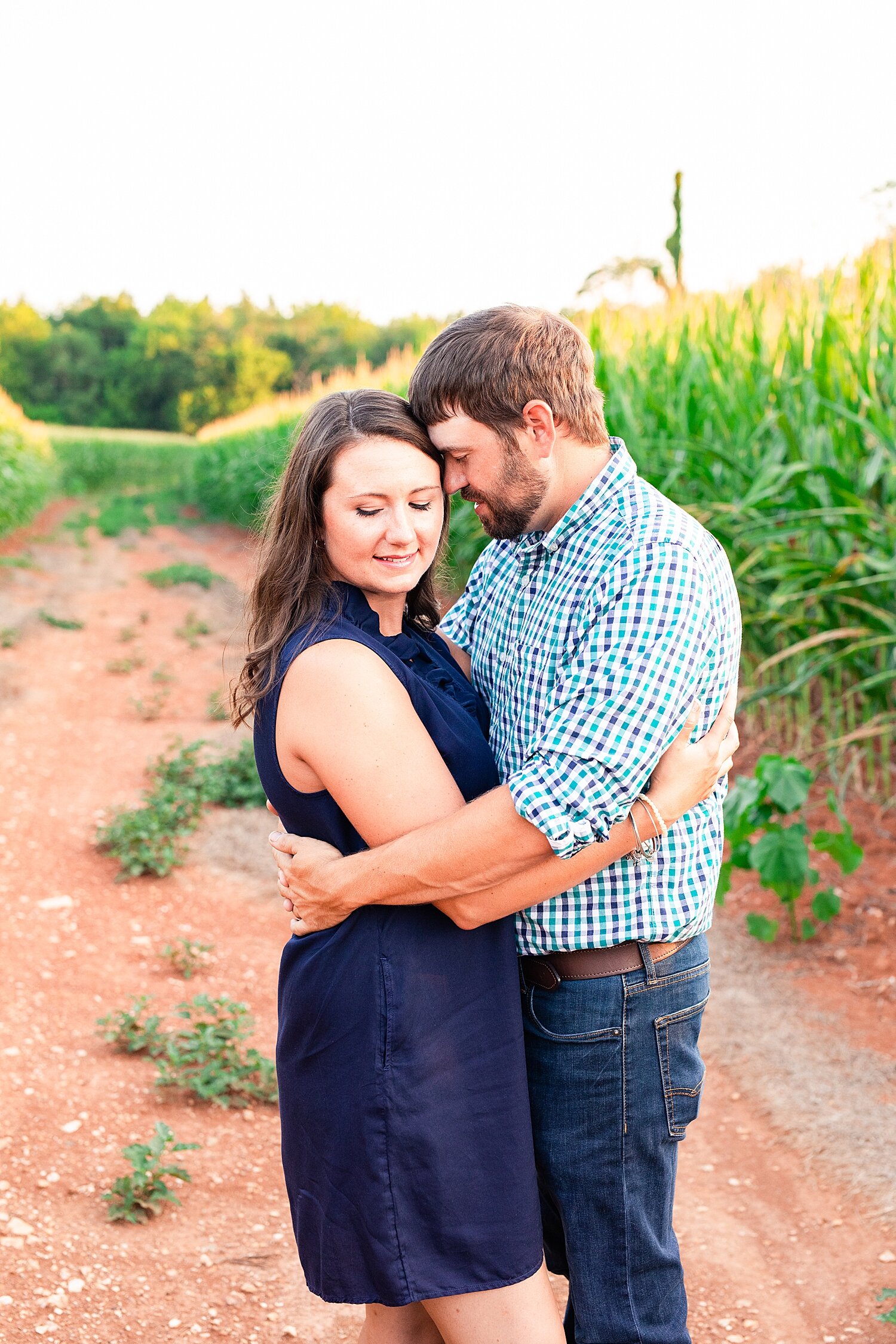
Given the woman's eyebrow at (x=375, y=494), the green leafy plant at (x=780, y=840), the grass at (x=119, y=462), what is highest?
the woman's eyebrow at (x=375, y=494)

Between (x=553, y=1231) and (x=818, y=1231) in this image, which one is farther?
(x=818, y=1231)

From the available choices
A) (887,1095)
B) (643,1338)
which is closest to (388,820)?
(643,1338)

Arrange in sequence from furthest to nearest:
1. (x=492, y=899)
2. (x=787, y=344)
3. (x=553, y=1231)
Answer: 1. (x=787, y=344)
2. (x=553, y=1231)
3. (x=492, y=899)

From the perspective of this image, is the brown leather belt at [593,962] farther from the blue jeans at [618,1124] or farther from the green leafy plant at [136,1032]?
the green leafy plant at [136,1032]

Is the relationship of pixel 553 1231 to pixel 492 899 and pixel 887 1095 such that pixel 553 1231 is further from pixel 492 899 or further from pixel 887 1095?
pixel 887 1095

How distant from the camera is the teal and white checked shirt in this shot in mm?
1380

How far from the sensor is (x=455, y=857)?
55.8 inches

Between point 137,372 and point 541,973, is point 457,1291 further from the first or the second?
point 137,372

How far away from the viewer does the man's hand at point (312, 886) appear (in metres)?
1.52

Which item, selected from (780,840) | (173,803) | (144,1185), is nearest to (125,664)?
(173,803)

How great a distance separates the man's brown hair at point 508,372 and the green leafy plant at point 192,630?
7937mm

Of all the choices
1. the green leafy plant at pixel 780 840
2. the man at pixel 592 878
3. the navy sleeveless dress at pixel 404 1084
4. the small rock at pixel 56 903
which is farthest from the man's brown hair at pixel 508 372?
the small rock at pixel 56 903

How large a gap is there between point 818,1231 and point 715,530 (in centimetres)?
294

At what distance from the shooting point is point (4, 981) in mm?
3797
